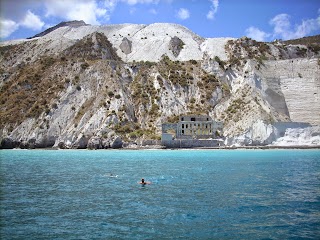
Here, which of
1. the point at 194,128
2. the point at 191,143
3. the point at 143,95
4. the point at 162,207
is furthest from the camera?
the point at 143,95

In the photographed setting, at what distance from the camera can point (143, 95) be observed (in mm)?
96250

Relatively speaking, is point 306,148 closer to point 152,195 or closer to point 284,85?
point 284,85

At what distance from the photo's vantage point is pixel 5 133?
91000 mm

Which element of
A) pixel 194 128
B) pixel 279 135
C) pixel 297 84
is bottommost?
pixel 279 135

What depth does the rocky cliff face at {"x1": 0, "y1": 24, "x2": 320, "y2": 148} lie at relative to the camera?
86062 mm

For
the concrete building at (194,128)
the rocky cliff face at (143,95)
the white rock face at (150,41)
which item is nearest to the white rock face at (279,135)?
the rocky cliff face at (143,95)

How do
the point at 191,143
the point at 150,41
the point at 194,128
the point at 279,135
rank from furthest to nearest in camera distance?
the point at 150,41, the point at 194,128, the point at 279,135, the point at 191,143

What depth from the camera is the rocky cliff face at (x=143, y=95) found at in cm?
8606

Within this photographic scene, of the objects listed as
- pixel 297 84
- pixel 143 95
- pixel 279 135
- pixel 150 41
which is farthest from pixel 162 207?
pixel 150 41

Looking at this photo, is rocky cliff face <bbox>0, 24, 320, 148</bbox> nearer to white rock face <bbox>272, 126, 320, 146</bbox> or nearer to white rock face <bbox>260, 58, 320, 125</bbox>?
white rock face <bbox>260, 58, 320, 125</bbox>

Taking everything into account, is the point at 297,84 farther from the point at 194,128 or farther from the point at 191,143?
the point at 191,143

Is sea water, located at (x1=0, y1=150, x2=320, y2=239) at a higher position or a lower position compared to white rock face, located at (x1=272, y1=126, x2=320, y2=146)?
lower

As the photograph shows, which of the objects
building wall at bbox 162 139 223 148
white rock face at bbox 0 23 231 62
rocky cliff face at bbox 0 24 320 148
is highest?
white rock face at bbox 0 23 231 62

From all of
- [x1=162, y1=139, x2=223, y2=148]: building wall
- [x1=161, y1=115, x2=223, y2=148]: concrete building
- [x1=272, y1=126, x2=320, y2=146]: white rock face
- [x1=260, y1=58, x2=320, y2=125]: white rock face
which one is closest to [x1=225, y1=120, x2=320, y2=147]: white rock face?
[x1=272, y1=126, x2=320, y2=146]: white rock face
